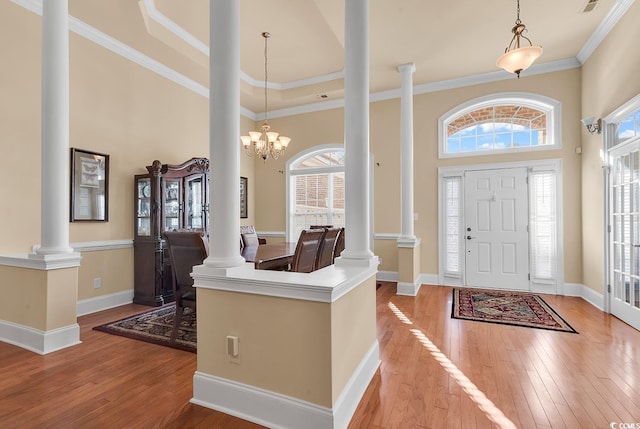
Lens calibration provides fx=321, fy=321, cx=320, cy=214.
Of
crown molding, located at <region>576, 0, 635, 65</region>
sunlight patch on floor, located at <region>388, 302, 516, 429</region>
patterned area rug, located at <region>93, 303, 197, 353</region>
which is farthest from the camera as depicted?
crown molding, located at <region>576, 0, 635, 65</region>

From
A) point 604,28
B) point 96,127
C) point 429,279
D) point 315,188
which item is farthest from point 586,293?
point 96,127

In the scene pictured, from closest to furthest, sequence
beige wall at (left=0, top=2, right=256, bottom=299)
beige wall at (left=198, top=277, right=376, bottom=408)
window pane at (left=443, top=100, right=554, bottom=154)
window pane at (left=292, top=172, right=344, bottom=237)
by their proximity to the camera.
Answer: beige wall at (left=198, top=277, right=376, bottom=408)
beige wall at (left=0, top=2, right=256, bottom=299)
window pane at (left=443, top=100, right=554, bottom=154)
window pane at (left=292, top=172, right=344, bottom=237)

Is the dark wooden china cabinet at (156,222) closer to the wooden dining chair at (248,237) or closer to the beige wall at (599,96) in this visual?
the wooden dining chair at (248,237)

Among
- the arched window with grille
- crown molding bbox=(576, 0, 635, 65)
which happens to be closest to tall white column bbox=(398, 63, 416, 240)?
the arched window with grille

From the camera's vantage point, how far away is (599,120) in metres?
4.11

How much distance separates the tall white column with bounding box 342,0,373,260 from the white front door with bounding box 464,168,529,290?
143 inches

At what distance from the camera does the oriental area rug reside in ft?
11.9

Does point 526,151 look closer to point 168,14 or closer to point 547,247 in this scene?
point 547,247

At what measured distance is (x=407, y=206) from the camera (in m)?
5.00

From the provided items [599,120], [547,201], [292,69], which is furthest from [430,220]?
[292,69]

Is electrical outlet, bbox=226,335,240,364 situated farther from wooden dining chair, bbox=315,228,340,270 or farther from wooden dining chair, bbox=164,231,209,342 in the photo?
wooden dining chair, bbox=315,228,340,270

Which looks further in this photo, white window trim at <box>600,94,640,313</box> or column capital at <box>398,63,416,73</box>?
column capital at <box>398,63,416,73</box>

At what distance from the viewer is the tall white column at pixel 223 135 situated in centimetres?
213

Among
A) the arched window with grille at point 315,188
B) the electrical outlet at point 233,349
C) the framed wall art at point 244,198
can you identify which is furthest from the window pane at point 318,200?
the electrical outlet at point 233,349
